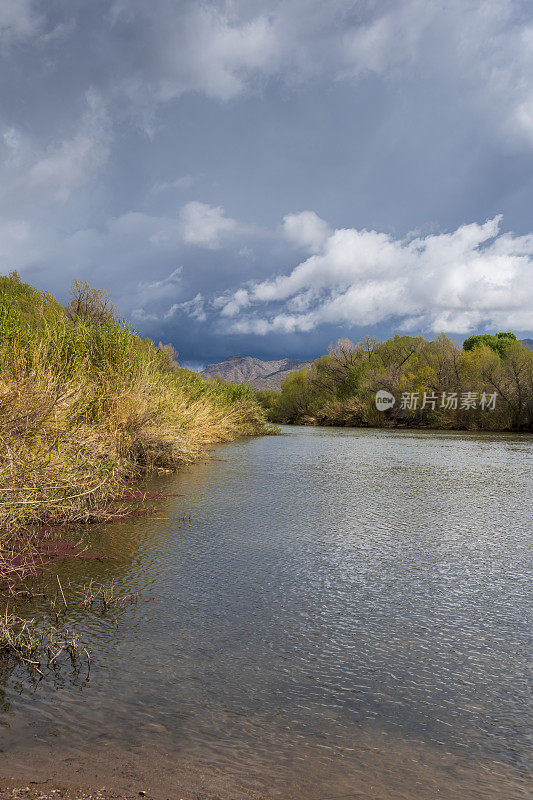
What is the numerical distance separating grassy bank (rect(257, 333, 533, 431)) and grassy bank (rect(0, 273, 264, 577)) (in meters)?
23.4

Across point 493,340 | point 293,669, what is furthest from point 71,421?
point 493,340

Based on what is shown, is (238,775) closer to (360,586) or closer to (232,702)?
(232,702)

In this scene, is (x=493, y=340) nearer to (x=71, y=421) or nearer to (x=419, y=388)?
(x=419, y=388)

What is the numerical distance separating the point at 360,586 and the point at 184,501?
13.0 ft

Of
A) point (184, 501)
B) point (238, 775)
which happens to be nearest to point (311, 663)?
point (238, 775)

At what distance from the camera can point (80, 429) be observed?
6105 millimetres

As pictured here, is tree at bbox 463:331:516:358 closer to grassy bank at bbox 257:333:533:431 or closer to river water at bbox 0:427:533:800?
grassy bank at bbox 257:333:533:431

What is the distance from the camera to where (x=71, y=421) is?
645 centimetres

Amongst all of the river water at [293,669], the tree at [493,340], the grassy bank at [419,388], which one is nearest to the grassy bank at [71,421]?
the river water at [293,669]

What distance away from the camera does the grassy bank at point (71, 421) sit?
4570mm

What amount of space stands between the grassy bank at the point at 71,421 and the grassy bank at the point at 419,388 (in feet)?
76.7

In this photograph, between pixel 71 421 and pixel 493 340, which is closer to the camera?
pixel 71 421

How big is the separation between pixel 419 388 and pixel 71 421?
34562mm

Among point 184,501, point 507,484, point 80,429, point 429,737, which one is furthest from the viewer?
point 507,484
